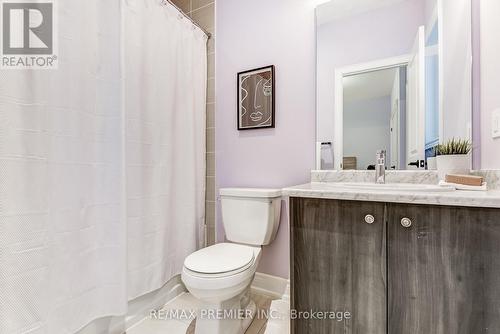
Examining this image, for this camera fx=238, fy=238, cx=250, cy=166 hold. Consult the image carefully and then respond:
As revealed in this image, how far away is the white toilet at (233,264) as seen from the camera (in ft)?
3.68

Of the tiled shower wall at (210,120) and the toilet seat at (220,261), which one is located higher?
the tiled shower wall at (210,120)

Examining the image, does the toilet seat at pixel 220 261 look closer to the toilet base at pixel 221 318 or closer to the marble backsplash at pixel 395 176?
the toilet base at pixel 221 318

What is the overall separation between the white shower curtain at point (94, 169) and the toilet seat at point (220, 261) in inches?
13.7

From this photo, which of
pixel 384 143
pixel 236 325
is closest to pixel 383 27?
pixel 384 143

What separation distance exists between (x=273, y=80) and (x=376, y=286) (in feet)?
4.51

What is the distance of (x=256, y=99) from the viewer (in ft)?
5.78

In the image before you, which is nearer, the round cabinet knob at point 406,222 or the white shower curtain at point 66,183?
the round cabinet knob at point 406,222

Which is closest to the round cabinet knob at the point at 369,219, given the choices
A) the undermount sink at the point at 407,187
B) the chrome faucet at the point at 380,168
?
the undermount sink at the point at 407,187

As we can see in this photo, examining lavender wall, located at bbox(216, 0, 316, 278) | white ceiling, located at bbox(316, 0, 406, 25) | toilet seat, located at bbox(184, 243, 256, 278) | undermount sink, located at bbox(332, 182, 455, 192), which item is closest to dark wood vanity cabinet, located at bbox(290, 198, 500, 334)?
undermount sink, located at bbox(332, 182, 455, 192)

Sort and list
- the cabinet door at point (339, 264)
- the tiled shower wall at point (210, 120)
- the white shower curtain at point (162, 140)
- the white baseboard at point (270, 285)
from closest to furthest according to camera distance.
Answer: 1. the cabinet door at point (339, 264)
2. the white shower curtain at point (162, 140)
3. the white baseboard at point (270, 285)
4. the tiled shower wall at point (210, 120)

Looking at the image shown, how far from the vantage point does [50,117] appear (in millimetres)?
985

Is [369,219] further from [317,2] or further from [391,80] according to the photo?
[317,2]

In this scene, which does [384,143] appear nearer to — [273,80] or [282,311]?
[273,80]

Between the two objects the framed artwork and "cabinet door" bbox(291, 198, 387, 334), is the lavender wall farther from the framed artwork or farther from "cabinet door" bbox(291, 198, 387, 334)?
"cabinet door" bbox(291, 198, 387, 334)
